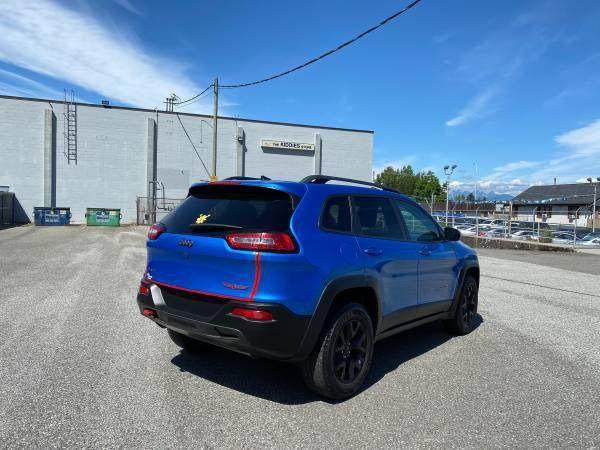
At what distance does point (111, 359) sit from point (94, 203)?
3220cm

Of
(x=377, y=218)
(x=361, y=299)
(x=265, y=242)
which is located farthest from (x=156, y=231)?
(x=377, y=218)

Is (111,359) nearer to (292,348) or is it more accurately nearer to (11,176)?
(292,348)

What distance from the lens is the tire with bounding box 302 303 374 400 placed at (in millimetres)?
3699

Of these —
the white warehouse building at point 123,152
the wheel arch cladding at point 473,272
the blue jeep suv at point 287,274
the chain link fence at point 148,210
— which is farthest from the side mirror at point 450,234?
the white warehouse building at point 123,152

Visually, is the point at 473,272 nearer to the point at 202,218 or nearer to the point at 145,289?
the point at 202,218

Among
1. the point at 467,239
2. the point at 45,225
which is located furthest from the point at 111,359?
the point at 45,225

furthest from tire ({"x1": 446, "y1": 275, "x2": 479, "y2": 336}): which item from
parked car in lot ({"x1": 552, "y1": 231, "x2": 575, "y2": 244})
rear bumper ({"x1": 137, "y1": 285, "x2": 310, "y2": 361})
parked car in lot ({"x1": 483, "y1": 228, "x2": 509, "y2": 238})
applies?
parked car in lot ({"x1": 483, "y1": 228, "x2": 509, "y2": 238})

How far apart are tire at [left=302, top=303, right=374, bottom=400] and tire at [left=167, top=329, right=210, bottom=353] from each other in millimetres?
1505

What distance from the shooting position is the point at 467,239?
23891 millimetres

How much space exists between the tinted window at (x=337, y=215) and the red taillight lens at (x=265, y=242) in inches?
17.8

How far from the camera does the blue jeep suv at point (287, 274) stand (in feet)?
11.2

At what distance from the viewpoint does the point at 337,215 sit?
4016 millimetres

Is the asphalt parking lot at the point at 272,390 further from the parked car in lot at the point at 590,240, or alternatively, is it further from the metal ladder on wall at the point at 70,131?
the metal ladder on wall at the point at 70,131

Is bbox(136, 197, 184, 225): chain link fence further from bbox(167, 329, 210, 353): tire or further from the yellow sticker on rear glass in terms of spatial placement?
the yellow sticker on rear glass
